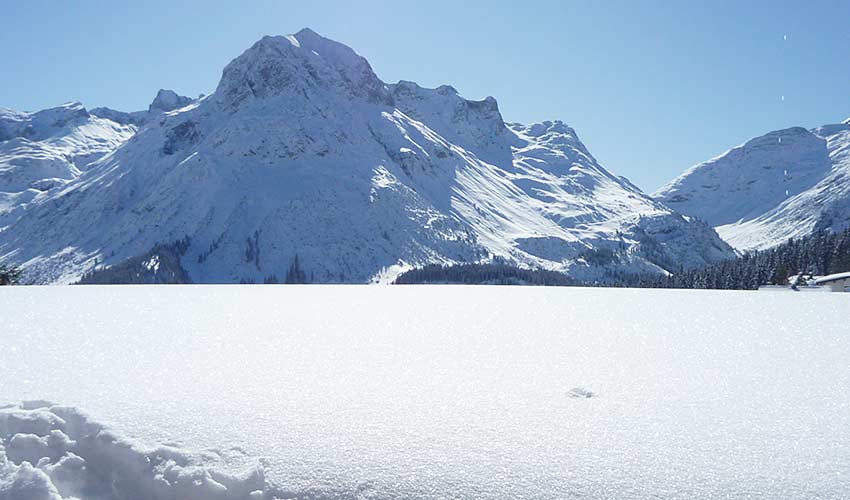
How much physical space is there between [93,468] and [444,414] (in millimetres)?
7153

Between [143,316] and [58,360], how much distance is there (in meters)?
18.7

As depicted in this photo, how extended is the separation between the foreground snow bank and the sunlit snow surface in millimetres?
44

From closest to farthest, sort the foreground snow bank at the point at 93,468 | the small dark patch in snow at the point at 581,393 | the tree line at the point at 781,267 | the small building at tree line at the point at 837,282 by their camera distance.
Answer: the foreground snow bank at the point at 93,468
the small dark patch in snow at the point at 581,393
the small building at tree line at the point at 837,282
the tree line at the point at 781,267

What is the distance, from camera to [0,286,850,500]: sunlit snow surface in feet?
32.1

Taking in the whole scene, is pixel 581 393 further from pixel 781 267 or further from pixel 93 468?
pixel 781 267

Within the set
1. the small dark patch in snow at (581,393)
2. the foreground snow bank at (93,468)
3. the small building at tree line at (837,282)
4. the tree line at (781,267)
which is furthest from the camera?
the tree line at (781,267)

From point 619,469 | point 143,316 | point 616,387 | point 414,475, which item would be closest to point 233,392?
point 414,475

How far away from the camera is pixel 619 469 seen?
1010 cm

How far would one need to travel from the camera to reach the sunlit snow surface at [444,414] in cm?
979

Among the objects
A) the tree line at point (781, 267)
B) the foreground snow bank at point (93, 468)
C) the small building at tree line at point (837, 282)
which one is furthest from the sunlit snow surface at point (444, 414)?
the tree line at point (781, 267)

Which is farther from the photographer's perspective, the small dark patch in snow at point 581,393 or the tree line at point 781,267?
the tree line at point 781,267

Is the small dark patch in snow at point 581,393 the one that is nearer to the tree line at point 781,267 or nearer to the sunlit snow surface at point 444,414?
the sunlit snow surface at point 444,414

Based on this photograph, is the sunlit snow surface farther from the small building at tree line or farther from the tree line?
the tree line

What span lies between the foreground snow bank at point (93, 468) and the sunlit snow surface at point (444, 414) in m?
0.04
